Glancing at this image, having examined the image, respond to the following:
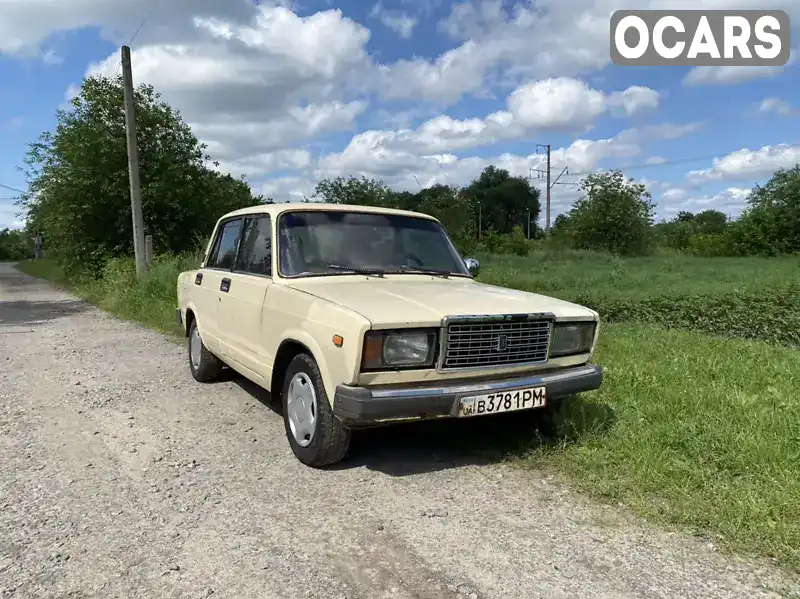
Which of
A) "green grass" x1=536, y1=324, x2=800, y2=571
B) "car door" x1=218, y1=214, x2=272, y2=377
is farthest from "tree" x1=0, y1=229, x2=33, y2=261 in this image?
"green grass" x1=536, y1=324, x2=800, y2=571

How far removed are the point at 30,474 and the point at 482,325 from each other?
3029 millimetres

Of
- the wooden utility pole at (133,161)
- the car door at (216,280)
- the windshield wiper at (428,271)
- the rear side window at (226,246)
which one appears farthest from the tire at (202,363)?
the wooden utility pole at (133,161)

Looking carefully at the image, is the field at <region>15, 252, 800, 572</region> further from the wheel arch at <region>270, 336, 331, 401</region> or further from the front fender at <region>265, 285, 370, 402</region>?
the wheel arch at <region>270, 336, 331, 401</region>

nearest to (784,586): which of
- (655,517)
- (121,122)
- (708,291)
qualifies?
(655,517)

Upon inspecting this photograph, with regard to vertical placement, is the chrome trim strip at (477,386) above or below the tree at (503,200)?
below

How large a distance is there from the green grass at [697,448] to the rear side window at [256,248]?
2.45 meters

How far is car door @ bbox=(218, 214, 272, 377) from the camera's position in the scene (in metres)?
4.64

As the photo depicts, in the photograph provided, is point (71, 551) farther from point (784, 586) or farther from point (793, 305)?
point (793, 305)

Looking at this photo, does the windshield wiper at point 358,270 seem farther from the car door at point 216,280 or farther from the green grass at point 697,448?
the green grass at point 697,448

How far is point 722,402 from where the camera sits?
488 centimetres

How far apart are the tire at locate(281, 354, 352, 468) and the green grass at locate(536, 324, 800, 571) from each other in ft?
4.20

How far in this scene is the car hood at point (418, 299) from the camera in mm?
3582

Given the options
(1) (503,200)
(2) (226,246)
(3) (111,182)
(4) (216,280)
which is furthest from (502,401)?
(1) (503,200)

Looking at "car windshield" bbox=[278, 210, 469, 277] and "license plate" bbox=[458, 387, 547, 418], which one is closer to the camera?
"license plate" bbox=[458, 387, 547, 418]
